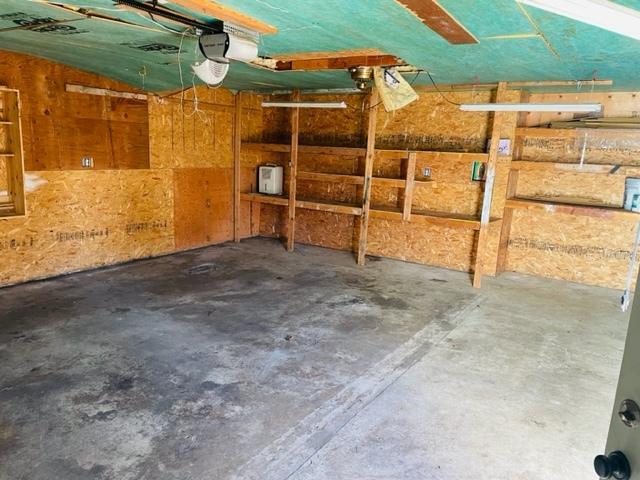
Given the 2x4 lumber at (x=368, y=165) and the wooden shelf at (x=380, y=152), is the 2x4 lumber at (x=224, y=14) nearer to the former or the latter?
the 2x4 lumber at (x=368, y=165)

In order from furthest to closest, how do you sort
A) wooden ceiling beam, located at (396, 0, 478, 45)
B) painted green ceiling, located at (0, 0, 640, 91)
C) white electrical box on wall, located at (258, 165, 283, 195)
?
white electrical box on wall, located at (258, 165, 283, 195), painted green ceiling, located at (0, 0, 640, 91), wooden ceiling beam, located at (396, 0, 478, 45)

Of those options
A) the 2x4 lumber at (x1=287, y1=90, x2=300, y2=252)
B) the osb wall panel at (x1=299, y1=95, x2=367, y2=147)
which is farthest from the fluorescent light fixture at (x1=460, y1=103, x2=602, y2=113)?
the 2x4 lumber at (x1=287, y1=90, x2=300, y2=252)

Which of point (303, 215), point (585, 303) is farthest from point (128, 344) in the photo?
point (585, 303)

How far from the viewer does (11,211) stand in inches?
172

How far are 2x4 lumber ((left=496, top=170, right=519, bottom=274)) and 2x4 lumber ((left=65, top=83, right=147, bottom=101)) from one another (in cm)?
473

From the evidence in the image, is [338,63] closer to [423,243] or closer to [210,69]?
[210,69]

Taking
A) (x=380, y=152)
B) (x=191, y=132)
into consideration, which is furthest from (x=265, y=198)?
(x=380, y=152)

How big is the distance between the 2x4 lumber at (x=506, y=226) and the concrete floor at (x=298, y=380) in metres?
0.84

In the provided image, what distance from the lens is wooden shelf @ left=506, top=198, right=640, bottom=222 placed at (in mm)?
4609

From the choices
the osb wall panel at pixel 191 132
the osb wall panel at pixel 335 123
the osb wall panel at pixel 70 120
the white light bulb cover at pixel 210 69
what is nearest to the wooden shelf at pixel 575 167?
the osb wall panel at pixel 335 123

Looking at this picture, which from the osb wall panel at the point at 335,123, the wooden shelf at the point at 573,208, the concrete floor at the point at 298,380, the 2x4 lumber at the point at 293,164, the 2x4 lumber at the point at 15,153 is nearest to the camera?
the concrete floor at the point at 298,380

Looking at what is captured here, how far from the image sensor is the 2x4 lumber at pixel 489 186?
4.81 metres

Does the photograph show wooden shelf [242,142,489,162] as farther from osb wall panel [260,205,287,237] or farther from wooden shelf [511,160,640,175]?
osb wall panel [260,205,287,237]

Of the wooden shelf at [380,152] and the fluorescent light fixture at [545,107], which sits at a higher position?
the fluorescent light fixture at [545,107]
